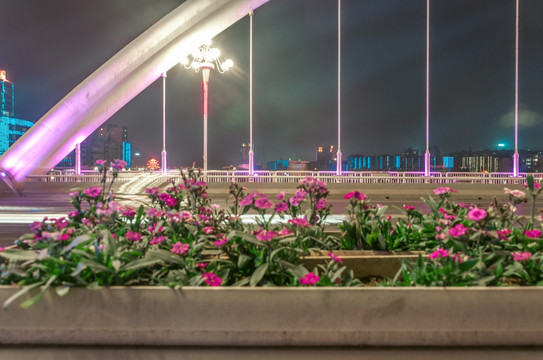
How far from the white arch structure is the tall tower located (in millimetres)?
113982

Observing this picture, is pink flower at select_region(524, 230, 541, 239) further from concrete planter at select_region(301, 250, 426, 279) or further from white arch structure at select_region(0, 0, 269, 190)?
white arch structure at select_region(0, 0, 269, 190)

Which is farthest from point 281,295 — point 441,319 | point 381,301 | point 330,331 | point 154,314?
point 441,319

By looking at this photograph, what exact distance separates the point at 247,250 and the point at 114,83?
83.1 ft

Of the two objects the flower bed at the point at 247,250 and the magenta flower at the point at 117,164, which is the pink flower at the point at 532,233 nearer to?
the flower bed at the point at 247,250

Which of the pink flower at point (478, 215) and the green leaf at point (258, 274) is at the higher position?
the pink flower at point (478, 215)

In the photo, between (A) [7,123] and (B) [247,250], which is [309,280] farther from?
(A) [7,123]

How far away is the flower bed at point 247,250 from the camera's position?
3715mm

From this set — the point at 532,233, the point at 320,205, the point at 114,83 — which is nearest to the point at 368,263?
the point at 320,205

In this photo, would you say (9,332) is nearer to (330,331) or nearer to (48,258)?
(48,258)

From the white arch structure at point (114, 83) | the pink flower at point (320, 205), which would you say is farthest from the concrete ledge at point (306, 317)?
the white arch structure at point (114, 83)

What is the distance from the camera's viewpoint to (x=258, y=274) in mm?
3789

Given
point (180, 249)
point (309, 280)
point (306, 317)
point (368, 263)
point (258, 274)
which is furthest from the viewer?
point (368, 263)

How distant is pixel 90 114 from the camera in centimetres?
2738

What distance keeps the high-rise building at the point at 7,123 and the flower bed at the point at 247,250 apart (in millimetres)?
135004
